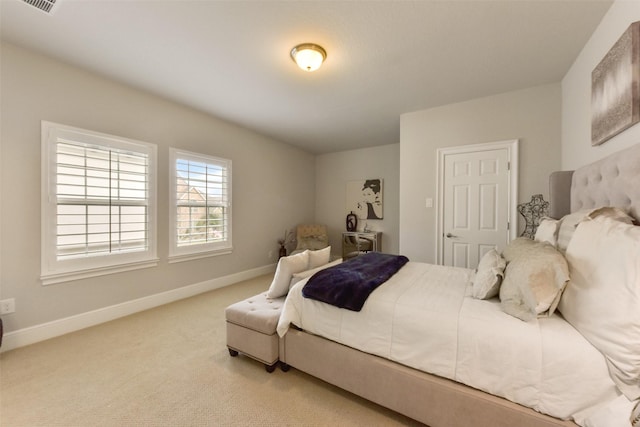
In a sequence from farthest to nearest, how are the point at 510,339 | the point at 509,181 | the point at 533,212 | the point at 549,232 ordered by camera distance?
the point at 509,181, the point at 533,212, the point at 549,232, the point at 510,339

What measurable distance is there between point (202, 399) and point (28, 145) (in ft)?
8.77

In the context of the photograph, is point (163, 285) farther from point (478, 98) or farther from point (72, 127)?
point (478, 98)

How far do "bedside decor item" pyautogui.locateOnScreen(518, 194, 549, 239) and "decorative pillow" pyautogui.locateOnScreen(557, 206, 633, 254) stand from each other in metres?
1.24

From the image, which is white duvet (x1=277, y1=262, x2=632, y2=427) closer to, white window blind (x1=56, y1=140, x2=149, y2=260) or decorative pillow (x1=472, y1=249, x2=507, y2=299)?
decorative pillow (x1=472, y1=249, x2=507, y2=299)

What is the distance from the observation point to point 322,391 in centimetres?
165

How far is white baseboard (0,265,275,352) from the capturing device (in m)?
2.12

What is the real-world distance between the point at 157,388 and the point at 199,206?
7.89ft

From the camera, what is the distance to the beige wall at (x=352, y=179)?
5125 millimetres

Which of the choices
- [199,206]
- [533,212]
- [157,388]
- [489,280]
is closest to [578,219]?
[489,280]

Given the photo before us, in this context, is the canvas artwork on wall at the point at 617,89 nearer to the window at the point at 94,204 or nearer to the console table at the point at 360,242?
the console table at the point at 360,242

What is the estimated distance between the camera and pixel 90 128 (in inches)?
99.7

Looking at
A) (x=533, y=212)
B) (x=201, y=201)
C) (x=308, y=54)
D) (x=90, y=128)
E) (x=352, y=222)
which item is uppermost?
(x=308, y=54)

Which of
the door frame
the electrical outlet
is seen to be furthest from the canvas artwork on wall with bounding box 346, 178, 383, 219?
the electrical outlet

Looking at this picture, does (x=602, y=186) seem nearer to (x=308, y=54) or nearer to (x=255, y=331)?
(x=308, y=54)
